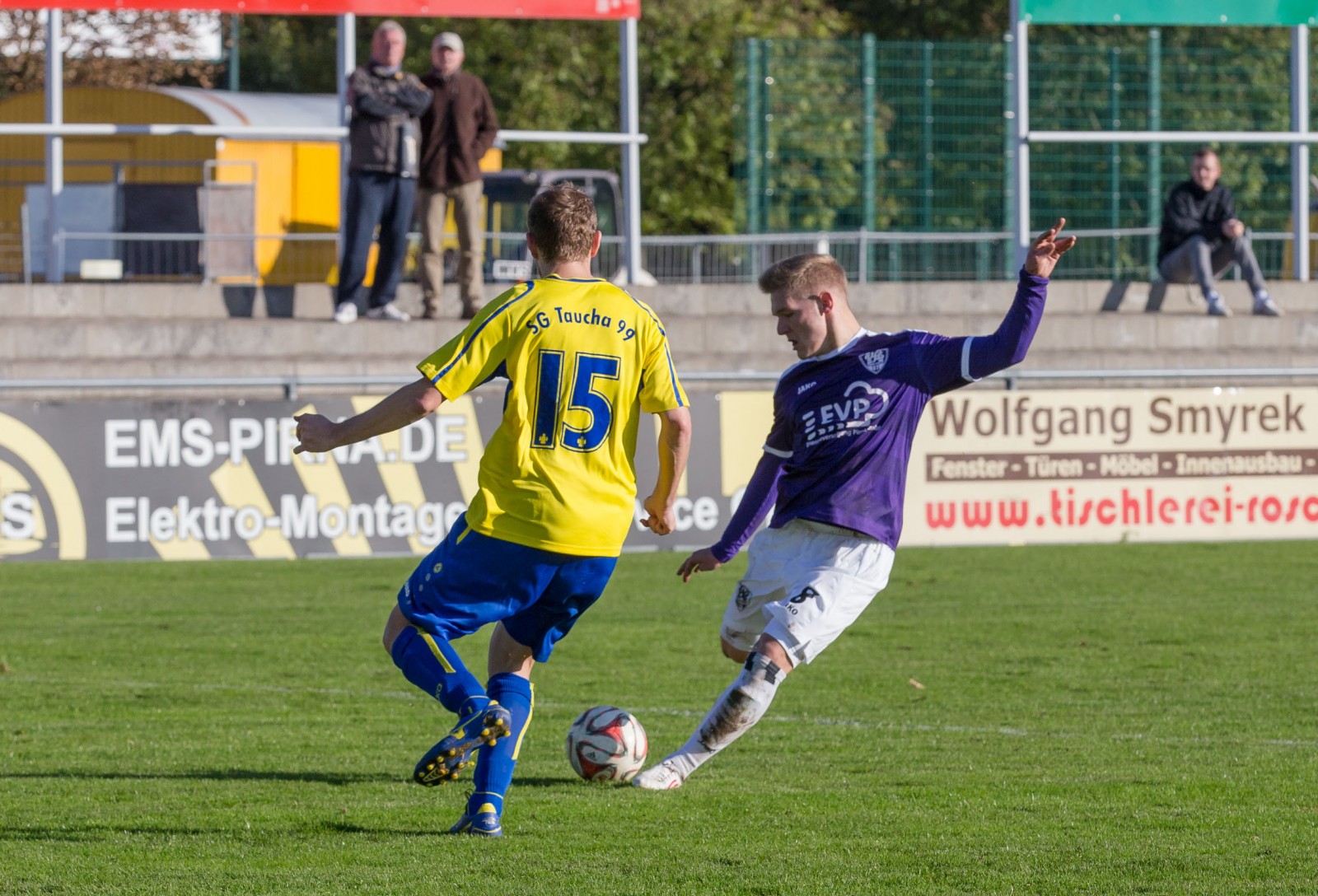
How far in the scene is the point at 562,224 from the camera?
5.48m

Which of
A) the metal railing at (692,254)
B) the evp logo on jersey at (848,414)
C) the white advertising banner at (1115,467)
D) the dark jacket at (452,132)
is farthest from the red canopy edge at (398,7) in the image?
the evp logo on jersey at (848,414)

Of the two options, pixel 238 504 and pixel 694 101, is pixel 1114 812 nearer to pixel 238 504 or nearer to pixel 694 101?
pixel 238 504

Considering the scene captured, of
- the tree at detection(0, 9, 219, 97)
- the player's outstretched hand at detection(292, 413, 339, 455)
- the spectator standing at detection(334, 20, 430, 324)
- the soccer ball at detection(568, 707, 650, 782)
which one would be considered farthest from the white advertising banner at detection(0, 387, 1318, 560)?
the tree at detection(0, 9, 219, 97)

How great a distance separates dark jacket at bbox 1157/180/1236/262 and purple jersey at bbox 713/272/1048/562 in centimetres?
1214

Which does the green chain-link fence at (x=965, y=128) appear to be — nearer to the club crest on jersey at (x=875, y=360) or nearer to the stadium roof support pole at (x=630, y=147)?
the stadium roof support pole at (x=630, y=147)

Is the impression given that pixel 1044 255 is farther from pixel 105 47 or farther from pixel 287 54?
pixel 287 54

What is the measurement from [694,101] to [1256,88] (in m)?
14.8

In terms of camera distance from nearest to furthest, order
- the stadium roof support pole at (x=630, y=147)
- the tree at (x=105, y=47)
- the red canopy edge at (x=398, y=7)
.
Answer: the red canopy edge at (x=398, y=7), the stadium roof support pole at (x=630, y=147), the tree at (x=105, y=47)

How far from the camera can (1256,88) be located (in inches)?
957

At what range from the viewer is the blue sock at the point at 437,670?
17.5 feet

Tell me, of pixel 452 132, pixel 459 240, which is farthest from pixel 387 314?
pixel 452 132

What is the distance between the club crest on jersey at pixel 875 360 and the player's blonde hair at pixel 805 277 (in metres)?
0.21

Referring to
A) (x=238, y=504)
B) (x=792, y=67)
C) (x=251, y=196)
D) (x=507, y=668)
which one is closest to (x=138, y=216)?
(x=251, y=196)

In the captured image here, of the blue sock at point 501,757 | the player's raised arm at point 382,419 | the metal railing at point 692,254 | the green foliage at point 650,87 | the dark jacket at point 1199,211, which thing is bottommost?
the blue sock at point 501,757
